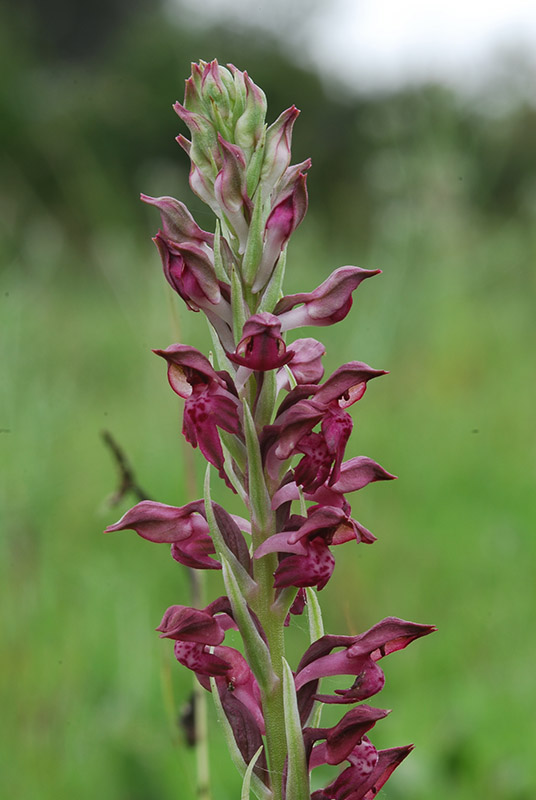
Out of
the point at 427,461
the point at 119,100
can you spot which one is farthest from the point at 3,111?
the point at 427,461

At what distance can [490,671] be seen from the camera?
11.6 ft

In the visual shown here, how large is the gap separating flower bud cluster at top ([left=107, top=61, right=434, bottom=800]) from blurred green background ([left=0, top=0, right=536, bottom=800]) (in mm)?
226

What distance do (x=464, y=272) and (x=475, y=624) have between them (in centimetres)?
441

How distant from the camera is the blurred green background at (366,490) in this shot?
2736 millimetres

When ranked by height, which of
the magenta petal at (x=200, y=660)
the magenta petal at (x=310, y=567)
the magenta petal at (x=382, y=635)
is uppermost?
the magenta petal at (x=310, y=567)

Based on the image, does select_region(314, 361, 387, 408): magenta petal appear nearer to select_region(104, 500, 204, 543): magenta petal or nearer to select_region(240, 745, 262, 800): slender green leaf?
select_region(104, 500, 204, 543): magenta petal

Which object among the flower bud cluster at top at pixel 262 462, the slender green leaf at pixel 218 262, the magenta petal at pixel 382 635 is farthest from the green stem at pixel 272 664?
the slender green leaf at pixel 218 262

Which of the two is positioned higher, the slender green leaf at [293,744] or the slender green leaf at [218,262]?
the slender green leaf at [218,262]

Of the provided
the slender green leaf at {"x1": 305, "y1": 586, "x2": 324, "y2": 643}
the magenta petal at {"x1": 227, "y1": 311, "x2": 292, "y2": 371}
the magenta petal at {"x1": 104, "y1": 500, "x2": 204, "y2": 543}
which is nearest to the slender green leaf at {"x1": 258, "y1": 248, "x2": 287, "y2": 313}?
the magenta petal at {"x1": 227, "y1": 311, "x2": 292, "y2": 371}

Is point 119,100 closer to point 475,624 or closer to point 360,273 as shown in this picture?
point 475,624

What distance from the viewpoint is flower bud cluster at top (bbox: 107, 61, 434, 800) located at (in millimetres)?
1104

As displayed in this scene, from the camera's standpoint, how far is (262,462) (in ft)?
3.77

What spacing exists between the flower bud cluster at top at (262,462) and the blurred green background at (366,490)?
23cm

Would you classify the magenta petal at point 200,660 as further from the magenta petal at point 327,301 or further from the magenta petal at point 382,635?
the magenta petal at point 327,301
